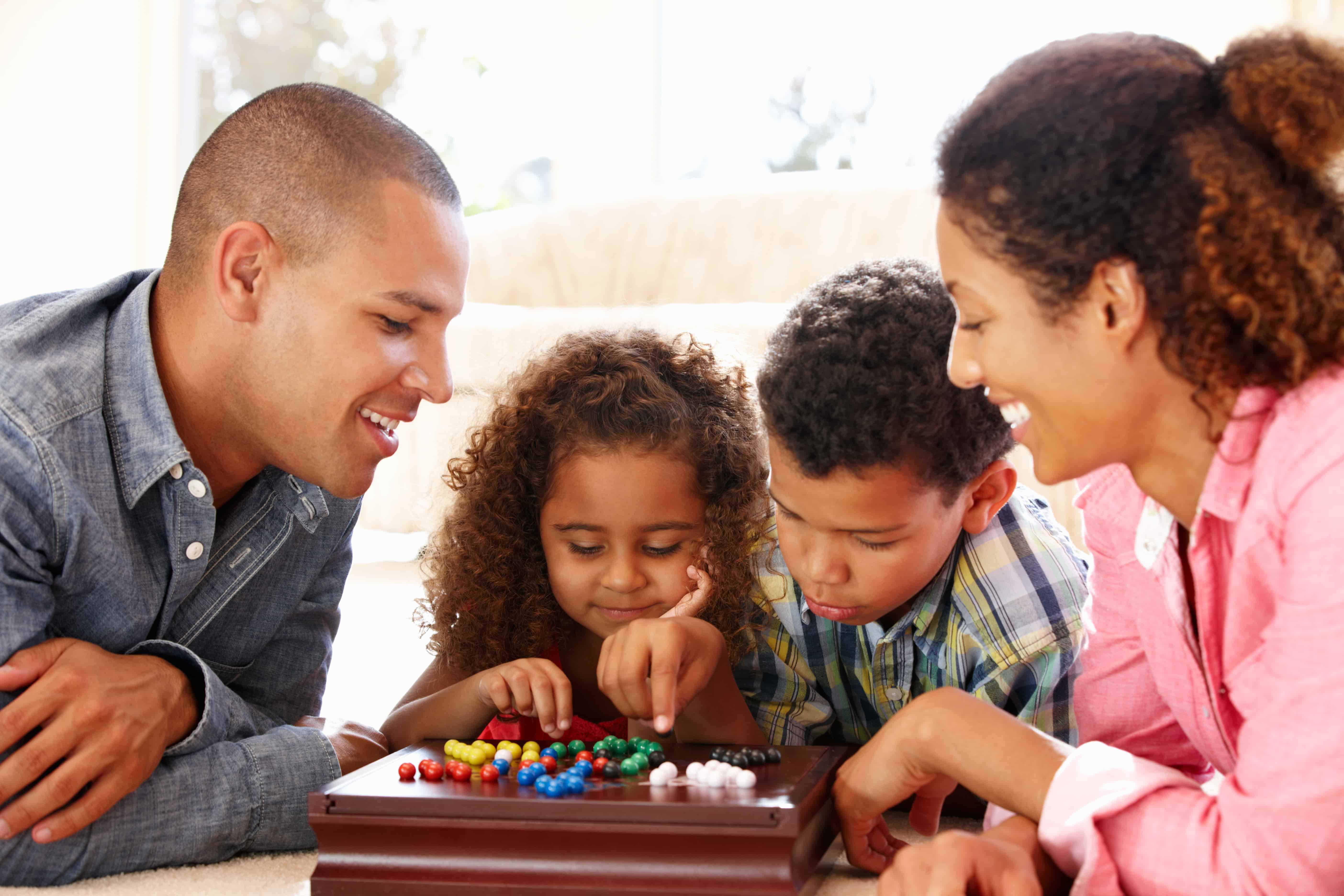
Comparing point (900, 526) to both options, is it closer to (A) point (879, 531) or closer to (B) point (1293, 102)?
(A) point (879, 531)

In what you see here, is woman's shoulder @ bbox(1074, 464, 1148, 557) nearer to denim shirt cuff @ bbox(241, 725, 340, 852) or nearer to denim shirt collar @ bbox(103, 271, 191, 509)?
denim shirt cuff @ bbox(241, 725, 340, 852)

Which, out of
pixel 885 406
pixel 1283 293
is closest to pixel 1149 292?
pixel 1283 293

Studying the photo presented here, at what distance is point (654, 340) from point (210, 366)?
1.75 ft

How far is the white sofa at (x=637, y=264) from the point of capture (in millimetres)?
2354

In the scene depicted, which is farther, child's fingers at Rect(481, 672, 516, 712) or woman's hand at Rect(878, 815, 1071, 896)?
child's fingers at Rect(481, 672, 516, 712)

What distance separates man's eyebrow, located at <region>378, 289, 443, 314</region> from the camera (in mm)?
1174

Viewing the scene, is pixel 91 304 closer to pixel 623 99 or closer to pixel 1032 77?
pixel 1032 77

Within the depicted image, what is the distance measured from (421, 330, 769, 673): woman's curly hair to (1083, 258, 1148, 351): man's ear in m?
0.63

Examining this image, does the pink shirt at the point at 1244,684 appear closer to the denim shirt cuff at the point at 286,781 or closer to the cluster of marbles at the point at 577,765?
the cluster of marbles at the point at 577,765

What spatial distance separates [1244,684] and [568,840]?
46cm

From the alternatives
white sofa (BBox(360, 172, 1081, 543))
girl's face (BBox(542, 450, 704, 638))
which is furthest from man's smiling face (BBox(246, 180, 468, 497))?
white sofa (BBox(360, 172, 1081, 543))

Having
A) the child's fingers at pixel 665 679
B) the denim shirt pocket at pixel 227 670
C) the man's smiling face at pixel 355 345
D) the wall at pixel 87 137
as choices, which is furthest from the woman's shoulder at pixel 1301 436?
the wall at pixel 87 137

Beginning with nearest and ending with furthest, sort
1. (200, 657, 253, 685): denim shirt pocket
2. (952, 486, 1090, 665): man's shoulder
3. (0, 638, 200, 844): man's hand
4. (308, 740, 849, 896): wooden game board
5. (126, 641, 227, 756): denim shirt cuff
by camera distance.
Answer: (308, 740, 849, 896): wooden game board → (0, 638, 200, 844): man's hand → (126, 641, 227, 756): denim shirt cuff → (952, 486, 1090, 665): man's shoulder → (200, 657, 253, 685): denim shirt pocket

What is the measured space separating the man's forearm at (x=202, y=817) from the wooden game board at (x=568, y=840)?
0.19m
